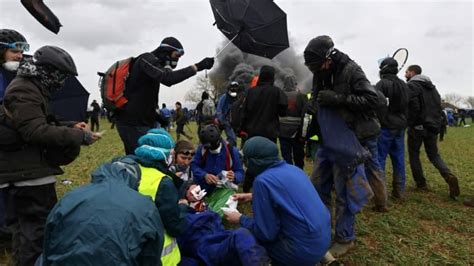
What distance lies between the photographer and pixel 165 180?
7.73 ft

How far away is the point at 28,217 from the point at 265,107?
10.7 feet

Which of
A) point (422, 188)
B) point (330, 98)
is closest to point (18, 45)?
point (330, 98)

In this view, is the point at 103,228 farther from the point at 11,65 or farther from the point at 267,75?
the point at 267,75

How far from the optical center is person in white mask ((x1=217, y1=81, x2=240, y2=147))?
7062 mm

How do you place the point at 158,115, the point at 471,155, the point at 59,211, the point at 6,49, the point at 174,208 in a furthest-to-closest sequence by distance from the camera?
the point at 471,155
the point at 158,115
the point at 6,49
the point at 174,208
the point at 59,211

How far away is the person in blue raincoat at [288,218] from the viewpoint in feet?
8.22

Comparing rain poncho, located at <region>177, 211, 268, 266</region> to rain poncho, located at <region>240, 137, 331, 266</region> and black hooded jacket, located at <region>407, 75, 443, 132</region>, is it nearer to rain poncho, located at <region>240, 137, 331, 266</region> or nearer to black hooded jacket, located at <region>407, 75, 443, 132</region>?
rain poncho, located at <region>240, 137, 331, 266</region>

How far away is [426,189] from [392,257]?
10.0ft

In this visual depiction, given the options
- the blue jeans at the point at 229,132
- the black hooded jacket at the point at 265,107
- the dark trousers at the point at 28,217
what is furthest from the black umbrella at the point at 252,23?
the dark trousers at the point at 28,217

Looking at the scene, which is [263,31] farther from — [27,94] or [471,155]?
[471,155]

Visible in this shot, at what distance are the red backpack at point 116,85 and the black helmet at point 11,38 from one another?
75cm

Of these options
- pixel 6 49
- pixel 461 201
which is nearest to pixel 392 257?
pixel 461 201

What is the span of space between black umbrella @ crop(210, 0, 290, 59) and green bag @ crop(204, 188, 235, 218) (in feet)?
5.67

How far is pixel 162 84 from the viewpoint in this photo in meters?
3.66
